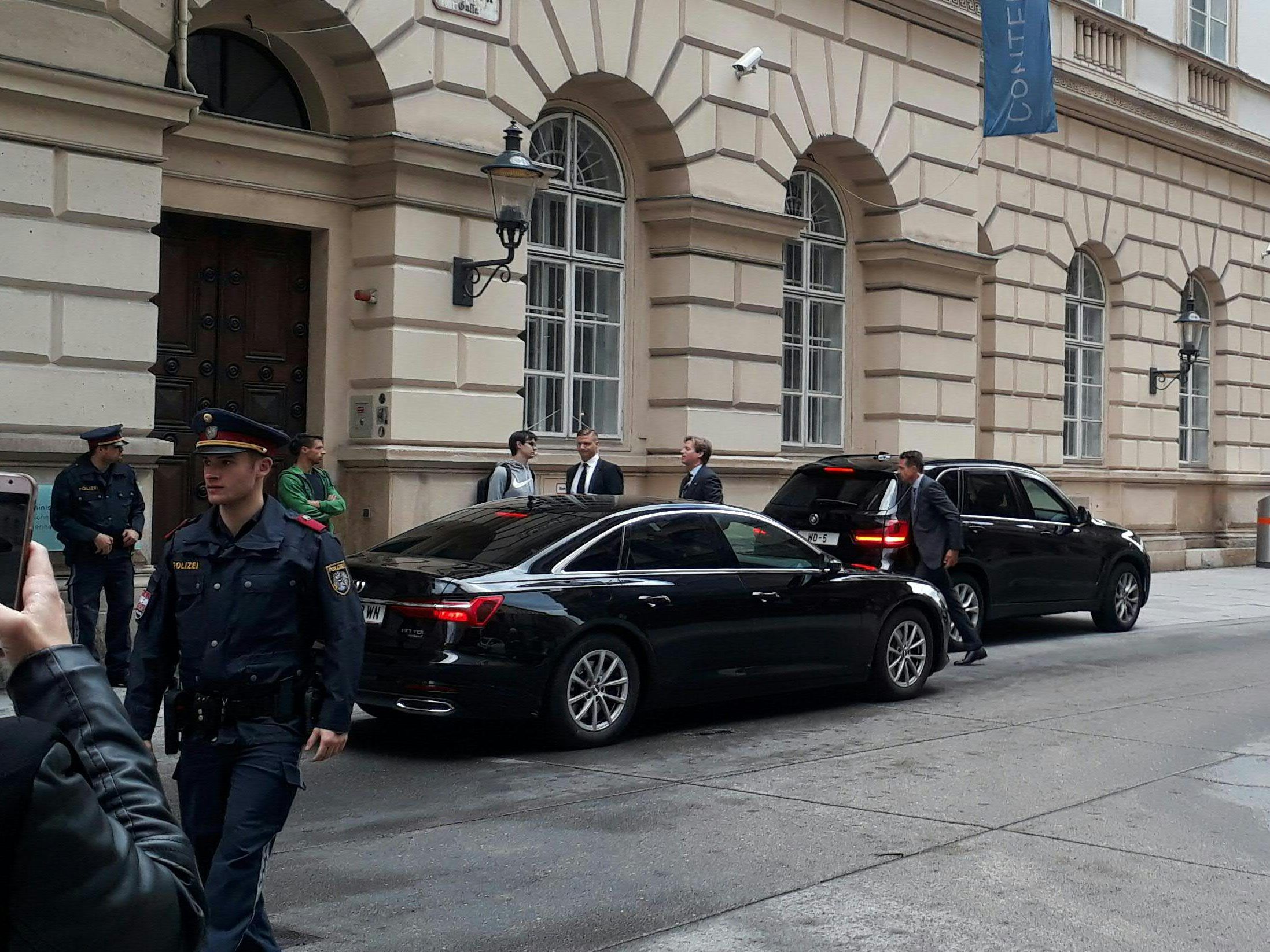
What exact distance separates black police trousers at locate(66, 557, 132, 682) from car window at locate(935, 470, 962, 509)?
695cm

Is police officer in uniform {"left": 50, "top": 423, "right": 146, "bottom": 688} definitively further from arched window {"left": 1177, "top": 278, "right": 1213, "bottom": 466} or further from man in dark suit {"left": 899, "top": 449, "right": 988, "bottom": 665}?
arched window {"left": 1177, "top": 278, "right": 1213, "bottom": 466}

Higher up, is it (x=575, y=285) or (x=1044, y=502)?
(x=575, y=285)

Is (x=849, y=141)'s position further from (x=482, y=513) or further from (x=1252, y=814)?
(x=1252, y=814)

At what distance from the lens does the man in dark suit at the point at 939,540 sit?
12695mm

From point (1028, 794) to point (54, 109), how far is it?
811 centimetres

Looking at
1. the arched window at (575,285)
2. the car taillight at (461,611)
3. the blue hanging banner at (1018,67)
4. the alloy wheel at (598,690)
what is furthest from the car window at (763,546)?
the blue hanging banner at (1018,67)

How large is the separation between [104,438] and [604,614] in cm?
390

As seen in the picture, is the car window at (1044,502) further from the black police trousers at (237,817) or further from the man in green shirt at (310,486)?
the black police trousers at (237,817)

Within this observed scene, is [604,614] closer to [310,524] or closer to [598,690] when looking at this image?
[598,690]

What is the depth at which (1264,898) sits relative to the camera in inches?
237

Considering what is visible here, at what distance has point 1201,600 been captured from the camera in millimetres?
19703

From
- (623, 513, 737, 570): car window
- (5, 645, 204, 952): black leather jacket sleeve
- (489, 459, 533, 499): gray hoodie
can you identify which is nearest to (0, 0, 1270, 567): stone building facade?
(489, 459, 533, 499): gray hoodie

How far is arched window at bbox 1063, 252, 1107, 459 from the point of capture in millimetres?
23547

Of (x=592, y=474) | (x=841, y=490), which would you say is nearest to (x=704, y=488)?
(x=592, y=474)
